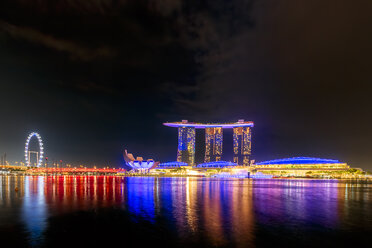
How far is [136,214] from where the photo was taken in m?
19.5

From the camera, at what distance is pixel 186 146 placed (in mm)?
195375

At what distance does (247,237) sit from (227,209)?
322 inches

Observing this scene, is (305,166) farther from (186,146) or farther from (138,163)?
(186,146)

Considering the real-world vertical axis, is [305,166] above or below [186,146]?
below

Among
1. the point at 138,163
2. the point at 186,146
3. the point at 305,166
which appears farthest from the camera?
the point at 186,146

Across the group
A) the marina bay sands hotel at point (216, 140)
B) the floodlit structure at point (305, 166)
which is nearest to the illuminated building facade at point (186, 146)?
the marina bay sands hotel at point (216, 140)

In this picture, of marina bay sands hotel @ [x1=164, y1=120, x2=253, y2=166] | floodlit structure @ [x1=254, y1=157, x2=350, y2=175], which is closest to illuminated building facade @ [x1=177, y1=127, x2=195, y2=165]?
marina bay sands hotel @ [x1=164, y1=120, x2=253, y2=166]

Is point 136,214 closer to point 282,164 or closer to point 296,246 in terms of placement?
point 296,246

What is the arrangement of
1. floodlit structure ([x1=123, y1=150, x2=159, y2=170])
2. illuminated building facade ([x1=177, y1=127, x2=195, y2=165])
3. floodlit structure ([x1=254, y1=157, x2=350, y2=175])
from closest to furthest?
floodlit structure ([x1=254, y1=157, x2=350, y2=175])
floodlit structure ([x1=123, y1=150, x2=159, y2=170])
illuminated building facade ([x1=177, y1=127, x2=195, y2=165])

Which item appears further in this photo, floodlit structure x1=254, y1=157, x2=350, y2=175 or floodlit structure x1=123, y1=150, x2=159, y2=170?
floodlit structure x1=123, y1=150, x2=159, y2=170

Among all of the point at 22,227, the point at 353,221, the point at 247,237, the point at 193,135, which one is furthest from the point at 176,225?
the point at 193,135

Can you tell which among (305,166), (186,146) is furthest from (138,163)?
(305,166)

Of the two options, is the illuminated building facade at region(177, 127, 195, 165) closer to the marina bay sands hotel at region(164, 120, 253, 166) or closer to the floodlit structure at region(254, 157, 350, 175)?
the marina bay sands hotel at region(164, 120, 253, 166)

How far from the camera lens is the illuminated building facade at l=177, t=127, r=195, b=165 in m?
193
